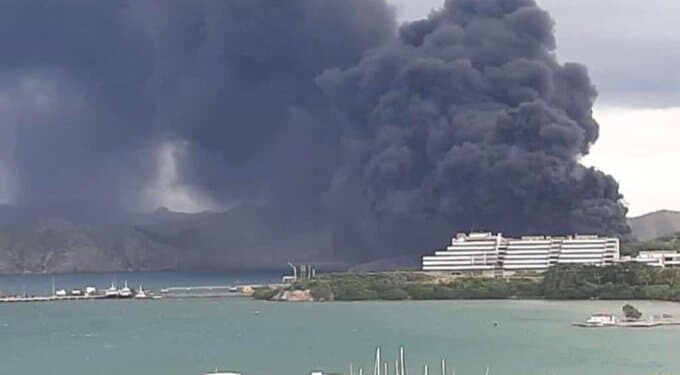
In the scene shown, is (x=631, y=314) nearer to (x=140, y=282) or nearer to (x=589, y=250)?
(x=589, y=250)

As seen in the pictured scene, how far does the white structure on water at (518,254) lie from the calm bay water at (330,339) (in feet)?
46.7

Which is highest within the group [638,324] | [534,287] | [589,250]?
[589,250]

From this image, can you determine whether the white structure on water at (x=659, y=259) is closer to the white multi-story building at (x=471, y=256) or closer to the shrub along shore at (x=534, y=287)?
the shrub along shore at (x=534, y=287)

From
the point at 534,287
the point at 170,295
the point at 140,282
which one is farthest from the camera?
the point at 140,282

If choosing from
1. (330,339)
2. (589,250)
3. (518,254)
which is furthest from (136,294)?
(330,339)

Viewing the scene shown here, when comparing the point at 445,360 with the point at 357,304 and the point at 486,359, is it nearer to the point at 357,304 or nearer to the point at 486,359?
the point at 486,359

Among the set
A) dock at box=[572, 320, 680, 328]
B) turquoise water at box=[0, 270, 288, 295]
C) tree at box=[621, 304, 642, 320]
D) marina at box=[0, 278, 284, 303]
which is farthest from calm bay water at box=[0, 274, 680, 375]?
turquoise water at box=[0, 270, 288, 295]

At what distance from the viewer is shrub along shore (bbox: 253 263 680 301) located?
8569 cm

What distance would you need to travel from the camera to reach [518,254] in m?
99.3

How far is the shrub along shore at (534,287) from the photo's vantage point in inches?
3374

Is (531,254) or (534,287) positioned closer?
(534,287)

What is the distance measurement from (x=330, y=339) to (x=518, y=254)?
1702 inches

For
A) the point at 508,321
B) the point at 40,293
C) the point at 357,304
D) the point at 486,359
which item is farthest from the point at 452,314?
the point at 40,293

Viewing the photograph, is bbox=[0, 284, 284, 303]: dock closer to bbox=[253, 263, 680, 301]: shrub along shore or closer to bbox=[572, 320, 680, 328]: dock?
bbox=[253, 263, 680, 301]: shrub along shore
